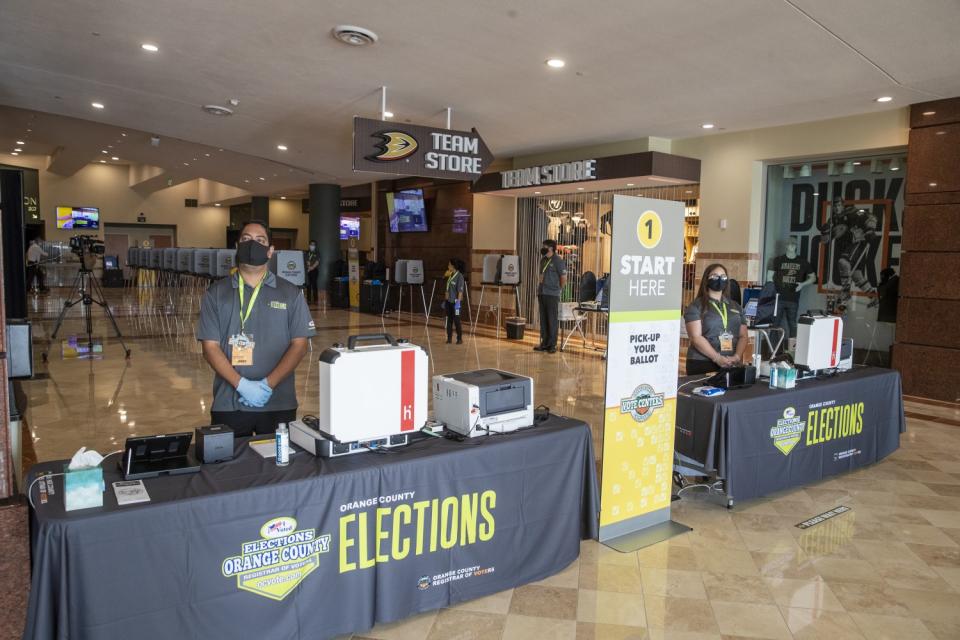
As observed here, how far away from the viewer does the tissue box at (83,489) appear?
1962 mm

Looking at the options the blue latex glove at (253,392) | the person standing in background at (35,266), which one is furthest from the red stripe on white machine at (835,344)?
the person standing in background at (35,266)

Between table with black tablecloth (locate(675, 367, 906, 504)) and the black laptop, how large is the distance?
2.77 meters

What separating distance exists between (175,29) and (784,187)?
25.7ft

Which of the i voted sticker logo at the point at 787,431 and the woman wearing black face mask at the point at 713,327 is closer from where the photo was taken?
the i voted sticker logo at the point at 787,431

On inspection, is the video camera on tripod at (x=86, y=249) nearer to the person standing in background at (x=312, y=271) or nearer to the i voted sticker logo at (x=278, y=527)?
the i voted sticker logo at (x=278, y=527)

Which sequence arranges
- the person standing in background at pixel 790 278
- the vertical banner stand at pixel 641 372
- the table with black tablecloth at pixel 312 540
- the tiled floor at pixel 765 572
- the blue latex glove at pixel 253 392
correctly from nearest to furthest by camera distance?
the table with black tablecloth at pixel 312 540, the tiled floor at pixel 765 572, the blue latex glove at pixel 253 392, the vertical banner stand at pixel 641 372, the person standing in background at pixel 790 278

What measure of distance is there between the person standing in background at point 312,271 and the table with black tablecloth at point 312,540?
51.9 feet

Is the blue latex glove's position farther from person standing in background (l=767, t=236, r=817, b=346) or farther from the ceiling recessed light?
person standing in background (l=767, t=236, r=817, b=346)

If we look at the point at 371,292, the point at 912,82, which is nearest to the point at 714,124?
the point at 912,82

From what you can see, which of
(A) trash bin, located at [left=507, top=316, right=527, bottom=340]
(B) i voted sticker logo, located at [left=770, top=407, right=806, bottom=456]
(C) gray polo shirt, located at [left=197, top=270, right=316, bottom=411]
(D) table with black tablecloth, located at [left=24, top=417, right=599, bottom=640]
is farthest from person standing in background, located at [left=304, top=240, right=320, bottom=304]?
(D) table with black tablecloth, located at [left=24, top=417, right=599, bottom=640]

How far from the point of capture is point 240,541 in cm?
219

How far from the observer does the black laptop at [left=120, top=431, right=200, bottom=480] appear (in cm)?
228

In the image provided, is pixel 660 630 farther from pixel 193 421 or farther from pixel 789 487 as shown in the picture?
pixel 193 421

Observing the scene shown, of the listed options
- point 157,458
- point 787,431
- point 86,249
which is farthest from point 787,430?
point 86,249
